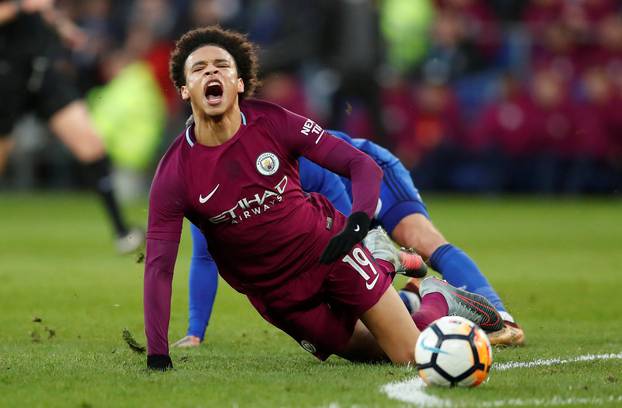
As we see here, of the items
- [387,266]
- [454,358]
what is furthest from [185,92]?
[454,358]

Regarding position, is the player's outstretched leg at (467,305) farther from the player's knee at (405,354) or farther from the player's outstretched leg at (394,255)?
the player's knee at (405,354)

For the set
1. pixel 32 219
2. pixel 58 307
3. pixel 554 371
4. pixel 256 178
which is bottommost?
pixel 32 219

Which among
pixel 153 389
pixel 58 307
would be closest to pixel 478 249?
pixel 58 307

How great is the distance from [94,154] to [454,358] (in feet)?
22.3

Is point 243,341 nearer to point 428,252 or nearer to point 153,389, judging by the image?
point 428,252

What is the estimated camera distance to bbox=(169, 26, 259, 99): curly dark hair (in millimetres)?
5832

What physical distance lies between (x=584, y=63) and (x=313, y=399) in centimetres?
1631

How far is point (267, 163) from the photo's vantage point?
223 inches

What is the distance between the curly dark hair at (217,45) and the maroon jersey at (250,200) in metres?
0.18

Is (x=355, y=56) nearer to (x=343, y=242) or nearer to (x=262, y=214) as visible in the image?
(x=262, y=214)

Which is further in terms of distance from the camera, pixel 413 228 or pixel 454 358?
pixel 413 228

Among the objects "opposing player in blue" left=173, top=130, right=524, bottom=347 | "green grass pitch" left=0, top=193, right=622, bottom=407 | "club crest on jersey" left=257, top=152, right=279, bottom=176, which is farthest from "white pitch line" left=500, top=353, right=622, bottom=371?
"club crest on jersey" left=257, top=152, right=279, bottom=176

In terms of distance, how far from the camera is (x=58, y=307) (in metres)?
8.41

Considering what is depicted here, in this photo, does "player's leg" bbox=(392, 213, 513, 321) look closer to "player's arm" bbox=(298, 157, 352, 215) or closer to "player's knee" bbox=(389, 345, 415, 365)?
"player's arm" bbox=(298, 157, 352, 215)
